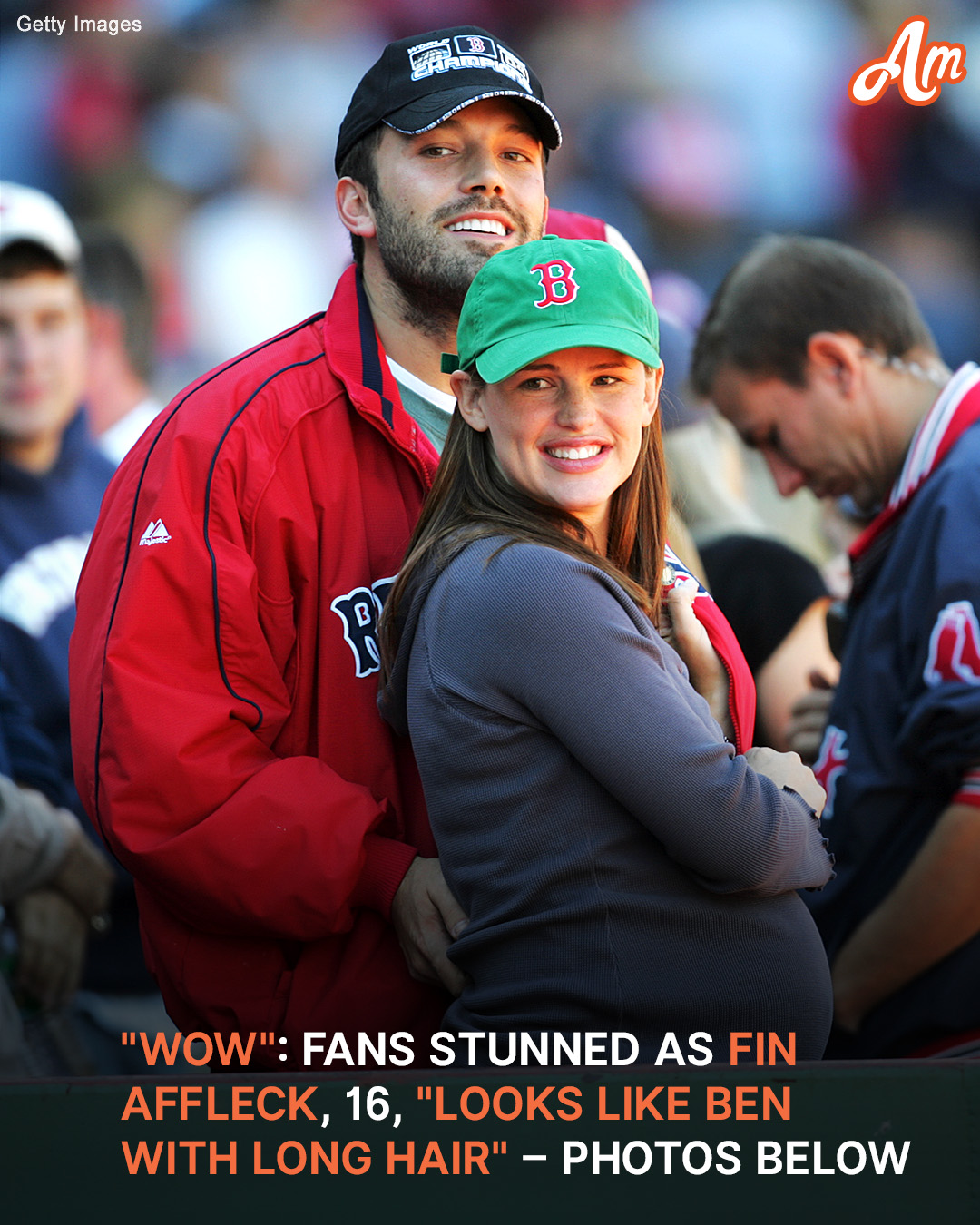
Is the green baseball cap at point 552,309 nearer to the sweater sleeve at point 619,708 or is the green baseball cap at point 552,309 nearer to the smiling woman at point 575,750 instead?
the smiling woman at point 575,750

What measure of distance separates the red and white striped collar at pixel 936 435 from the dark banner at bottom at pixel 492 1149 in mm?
1154

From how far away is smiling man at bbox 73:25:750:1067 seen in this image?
137 centimetres

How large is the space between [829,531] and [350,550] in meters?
1.66

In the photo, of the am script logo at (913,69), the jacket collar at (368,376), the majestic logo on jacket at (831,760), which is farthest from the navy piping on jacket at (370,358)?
the am script logo at (913,69)

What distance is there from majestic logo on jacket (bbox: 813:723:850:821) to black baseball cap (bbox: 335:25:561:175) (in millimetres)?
1057

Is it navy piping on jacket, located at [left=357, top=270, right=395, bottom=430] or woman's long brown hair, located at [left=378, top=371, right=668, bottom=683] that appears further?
navy piping on jacket, located at [left=357, top=270, right=395, bottom=430]

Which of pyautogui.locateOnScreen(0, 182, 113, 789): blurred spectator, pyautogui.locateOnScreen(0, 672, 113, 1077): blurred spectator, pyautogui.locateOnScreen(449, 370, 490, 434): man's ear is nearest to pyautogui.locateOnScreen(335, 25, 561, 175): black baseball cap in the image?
→ pyautogui.locateOnScreen(449, 370, 490, 434): man's ear

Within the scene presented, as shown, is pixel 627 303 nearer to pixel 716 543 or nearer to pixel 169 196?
pixel 716 543

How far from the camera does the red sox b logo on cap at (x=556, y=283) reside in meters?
1.28

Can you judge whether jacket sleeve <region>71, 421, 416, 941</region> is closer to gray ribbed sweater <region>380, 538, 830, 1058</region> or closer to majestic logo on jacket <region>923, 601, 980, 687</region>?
gray ribbed sweater <region>380, 538, 830, 1058</region>

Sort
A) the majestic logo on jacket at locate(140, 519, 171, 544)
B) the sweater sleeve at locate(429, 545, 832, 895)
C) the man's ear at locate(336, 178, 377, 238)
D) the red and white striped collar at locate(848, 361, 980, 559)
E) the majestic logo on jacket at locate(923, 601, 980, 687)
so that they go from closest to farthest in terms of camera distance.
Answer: the sweater sleeve at locate(429, 545, 832, 895) < the majestic logo on jacket at locate(140, 519, 171, 544) < the man's ear at locate(336, 178, 377, 238) < the majestic logo on jacket at locate(923, 601, 980, 687) < the red and white striped collar at locate(848, 361, 980, 559)

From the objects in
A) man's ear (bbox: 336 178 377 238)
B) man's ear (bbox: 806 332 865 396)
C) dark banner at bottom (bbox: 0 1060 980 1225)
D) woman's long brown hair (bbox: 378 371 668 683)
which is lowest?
dark banner at bottom (bbox: 0 1060 980 1225)

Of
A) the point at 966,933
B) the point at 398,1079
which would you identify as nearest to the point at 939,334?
the point at 966,933

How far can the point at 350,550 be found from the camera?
1.50m
